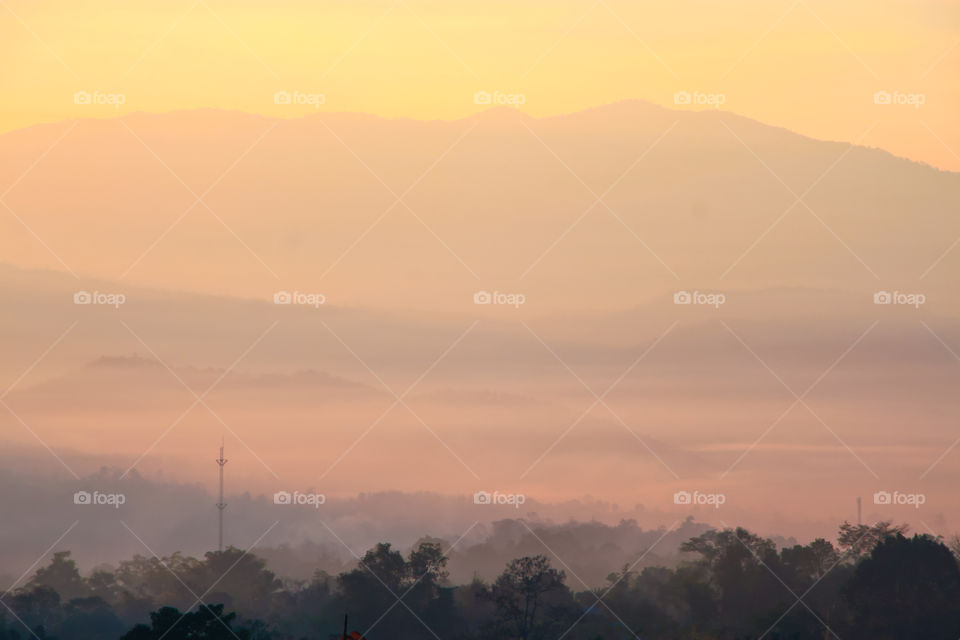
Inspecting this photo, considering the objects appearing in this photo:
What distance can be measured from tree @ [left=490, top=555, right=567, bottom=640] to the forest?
0.43 ft

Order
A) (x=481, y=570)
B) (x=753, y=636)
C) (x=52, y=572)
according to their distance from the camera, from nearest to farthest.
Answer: (x=753, y=636) → (x=52, y=572) → (x=481, y=570)

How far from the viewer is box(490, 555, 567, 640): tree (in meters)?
107

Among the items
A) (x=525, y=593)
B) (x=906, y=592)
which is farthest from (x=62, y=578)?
(x=906, y=592)

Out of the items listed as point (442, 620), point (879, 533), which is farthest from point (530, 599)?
point (879, 533)

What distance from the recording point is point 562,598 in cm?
11138

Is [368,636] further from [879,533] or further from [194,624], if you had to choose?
[879,533]

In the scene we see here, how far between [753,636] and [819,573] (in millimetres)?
26006

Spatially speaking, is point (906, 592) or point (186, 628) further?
point (906, 592)

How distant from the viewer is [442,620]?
11094cm

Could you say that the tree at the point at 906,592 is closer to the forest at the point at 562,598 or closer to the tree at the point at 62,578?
the forest at the point at 562,598

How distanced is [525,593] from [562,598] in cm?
334

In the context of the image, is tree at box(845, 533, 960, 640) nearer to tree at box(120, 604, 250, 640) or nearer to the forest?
the forest

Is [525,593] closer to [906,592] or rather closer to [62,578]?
[906,592]

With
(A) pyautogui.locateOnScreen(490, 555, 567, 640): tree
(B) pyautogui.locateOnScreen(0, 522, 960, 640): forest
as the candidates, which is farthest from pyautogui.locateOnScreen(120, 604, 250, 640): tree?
(A) pyautogui.locateOnScreen(490, 555, 567, 640): tree
